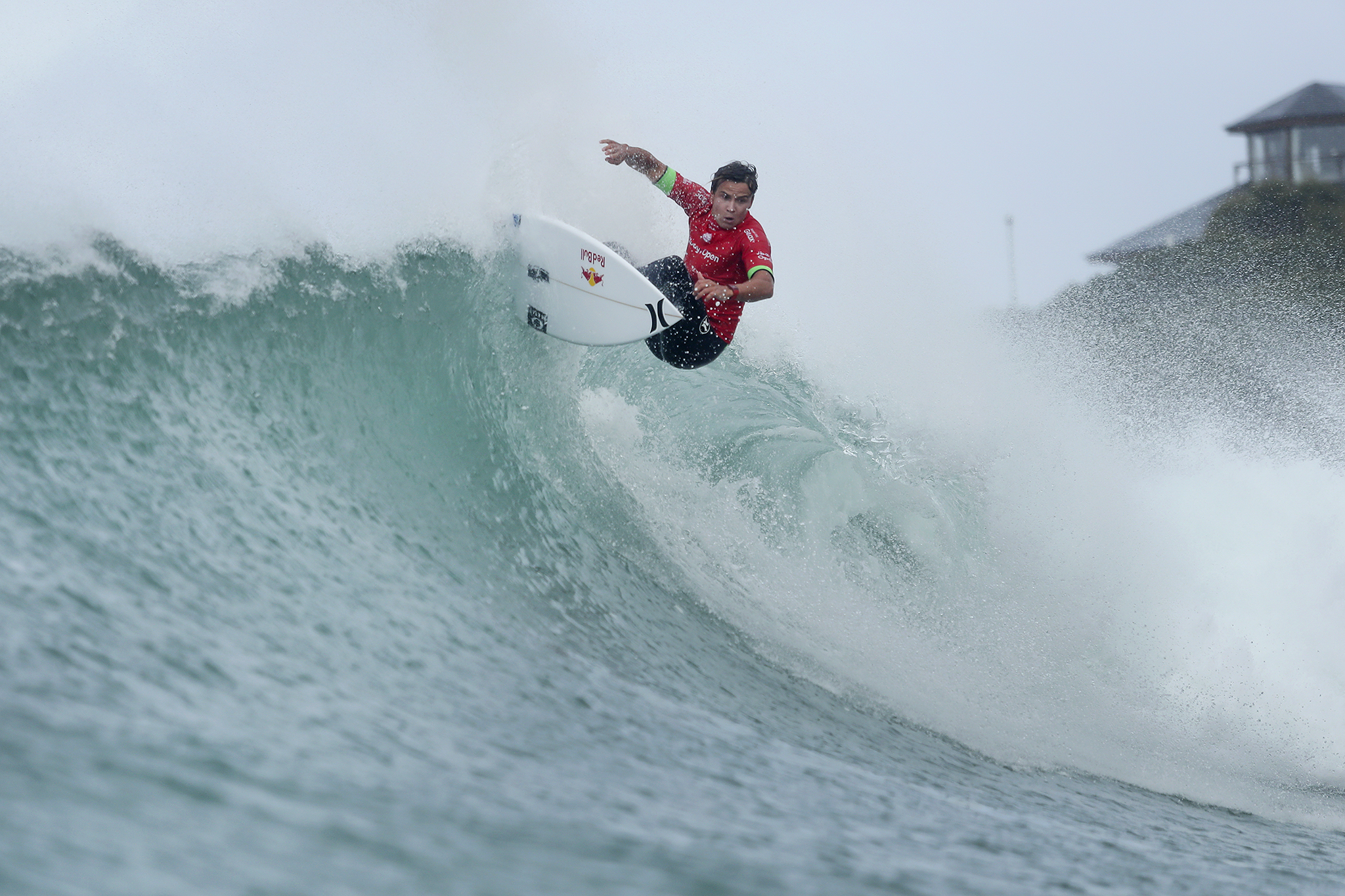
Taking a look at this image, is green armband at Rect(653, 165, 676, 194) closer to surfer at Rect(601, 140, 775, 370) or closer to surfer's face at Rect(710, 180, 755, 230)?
surfer at Rect(601, 140, 775, 370)

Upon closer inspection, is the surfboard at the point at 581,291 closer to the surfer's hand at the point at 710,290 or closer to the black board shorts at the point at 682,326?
the black board shorts at the point at 682,326

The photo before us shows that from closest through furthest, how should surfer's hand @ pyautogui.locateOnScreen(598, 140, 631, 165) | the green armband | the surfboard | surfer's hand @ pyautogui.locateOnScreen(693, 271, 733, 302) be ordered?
1. surfer's hand @ pyautogui.locateOnScreen(693, 271, 733, 302)
2. the surfboard
3. surfer's hand @ pyautogui.locateOnScreen(598, 140, 631, 165)
4. the green armband

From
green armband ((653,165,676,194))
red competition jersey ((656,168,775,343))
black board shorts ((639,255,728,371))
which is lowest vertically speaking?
black board shorts ((639,255,728,371))

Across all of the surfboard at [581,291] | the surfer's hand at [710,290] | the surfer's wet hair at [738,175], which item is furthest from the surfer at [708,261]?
the surfer's hand at [710,290]

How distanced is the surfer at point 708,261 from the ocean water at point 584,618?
0.89 meters

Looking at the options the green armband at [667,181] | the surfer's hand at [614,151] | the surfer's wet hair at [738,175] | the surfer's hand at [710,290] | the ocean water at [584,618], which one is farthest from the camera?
the green armband at [667,181]

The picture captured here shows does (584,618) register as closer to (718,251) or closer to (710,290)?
(710,290)

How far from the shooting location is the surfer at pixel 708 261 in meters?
5.41

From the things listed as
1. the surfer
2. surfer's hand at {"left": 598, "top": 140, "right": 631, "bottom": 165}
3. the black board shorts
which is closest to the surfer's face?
the surfer

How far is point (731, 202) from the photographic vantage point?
5426 millimetres

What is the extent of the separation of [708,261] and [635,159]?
74cm

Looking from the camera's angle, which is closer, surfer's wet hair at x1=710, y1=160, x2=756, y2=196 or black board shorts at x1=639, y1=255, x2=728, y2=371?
surfer's wet hair at x1=710, y1=160, x2=756, y2=196

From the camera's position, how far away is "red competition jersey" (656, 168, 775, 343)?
548 cm

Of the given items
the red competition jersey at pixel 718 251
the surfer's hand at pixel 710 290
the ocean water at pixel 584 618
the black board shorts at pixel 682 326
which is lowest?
the ocean water at pixel 584 618
